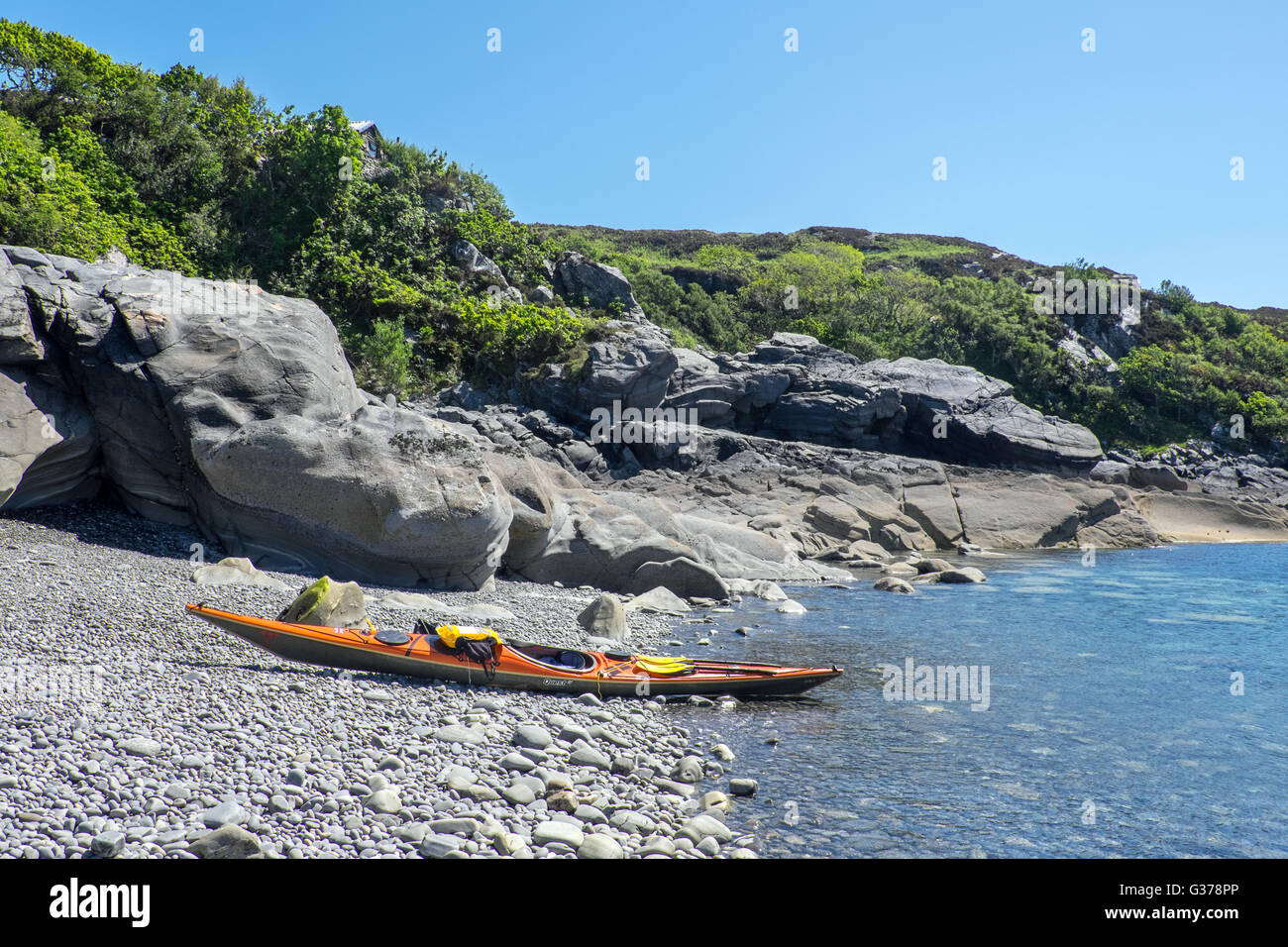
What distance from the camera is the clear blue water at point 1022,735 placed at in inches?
346

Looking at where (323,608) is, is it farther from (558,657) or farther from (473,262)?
(473,262)

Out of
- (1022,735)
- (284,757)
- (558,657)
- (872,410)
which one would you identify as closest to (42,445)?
(558,657)

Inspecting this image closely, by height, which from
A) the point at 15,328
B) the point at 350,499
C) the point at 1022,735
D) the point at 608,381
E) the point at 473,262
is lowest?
the point at 1022,735

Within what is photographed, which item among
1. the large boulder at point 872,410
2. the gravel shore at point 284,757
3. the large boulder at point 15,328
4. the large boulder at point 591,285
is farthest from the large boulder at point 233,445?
the large boulder at point 591,285

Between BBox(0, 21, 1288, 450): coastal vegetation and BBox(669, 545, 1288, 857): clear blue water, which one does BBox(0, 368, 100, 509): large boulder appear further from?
BBox(669, 545, 1288, 857): clear blue water

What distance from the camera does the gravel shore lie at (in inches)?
268

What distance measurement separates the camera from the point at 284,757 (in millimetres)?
8391

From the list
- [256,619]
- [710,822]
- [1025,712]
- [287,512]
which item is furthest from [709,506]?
[710,822]

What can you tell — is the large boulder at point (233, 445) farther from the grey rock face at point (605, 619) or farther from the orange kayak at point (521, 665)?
the orange kayak at point (521, 665)

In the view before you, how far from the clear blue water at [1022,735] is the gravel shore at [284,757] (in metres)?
1.32

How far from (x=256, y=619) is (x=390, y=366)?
25552 millimetres

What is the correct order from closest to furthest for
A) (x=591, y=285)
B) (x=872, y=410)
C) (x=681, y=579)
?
(x=681, y=579)
(x=872, y=410)
(x=591, y=285)

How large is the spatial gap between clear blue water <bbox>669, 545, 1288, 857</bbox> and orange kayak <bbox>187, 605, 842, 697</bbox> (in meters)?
0.51

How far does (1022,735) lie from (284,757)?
404 inches
